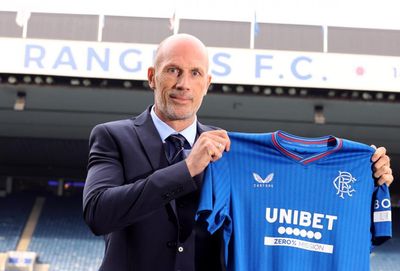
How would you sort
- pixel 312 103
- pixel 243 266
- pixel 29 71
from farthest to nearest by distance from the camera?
pixel 312 103 → pixel 29 71 → pixel 243 266

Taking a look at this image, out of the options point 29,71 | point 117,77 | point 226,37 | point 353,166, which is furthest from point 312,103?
point 353,166

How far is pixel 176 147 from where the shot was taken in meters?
2.06

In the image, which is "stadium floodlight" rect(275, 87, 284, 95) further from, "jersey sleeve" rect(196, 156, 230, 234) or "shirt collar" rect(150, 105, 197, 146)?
"shirt collar" rect(150, 105, 197, 146)

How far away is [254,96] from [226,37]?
4.51 ft

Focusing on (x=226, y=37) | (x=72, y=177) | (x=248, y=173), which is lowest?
(x=72, y=177)

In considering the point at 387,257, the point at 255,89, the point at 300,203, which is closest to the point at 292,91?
the point at 255,89

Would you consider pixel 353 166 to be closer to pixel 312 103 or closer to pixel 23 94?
pixel 312 103

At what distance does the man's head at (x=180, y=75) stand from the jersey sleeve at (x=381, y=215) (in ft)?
3.38

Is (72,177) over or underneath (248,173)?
underneath

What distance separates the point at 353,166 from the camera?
8.21ft

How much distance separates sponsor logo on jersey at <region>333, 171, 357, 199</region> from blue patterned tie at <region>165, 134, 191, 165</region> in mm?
799

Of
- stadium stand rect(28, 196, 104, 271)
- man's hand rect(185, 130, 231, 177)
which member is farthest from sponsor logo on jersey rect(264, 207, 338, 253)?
stadium stand rect(28, 196, 104, 271)

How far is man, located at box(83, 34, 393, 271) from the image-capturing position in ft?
6.03

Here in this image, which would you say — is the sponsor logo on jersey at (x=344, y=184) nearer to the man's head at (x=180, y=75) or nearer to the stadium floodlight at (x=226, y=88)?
the man's head at (x=180, y=75)
